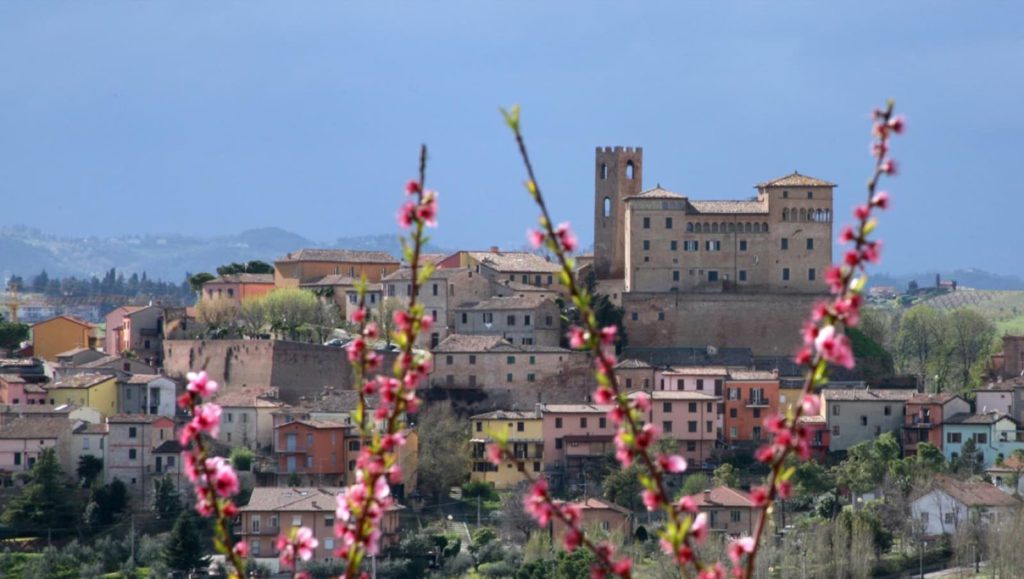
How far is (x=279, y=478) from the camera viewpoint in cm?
5031

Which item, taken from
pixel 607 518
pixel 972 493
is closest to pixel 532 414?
pixel 607 518

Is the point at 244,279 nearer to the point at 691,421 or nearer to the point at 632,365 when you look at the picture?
the point at 632,365

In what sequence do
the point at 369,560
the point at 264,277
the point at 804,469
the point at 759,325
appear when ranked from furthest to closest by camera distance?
1. the point at 264,277
2. the point at 759,325
3. the point at 804,469
4. the point at 369,560

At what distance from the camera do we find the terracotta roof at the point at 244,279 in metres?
66.3

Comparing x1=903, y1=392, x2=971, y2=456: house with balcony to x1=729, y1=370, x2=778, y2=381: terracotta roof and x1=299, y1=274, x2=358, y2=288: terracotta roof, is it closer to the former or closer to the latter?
x1=729, y1=370, x2=778, y2=381: terracotta roof

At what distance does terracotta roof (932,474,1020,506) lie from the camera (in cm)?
4753

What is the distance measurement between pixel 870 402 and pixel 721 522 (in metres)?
8.02

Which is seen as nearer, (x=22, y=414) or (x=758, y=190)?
(x=22, y=414)

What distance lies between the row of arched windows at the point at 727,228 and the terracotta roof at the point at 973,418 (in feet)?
28.2

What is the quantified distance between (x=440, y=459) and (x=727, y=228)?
13324mm

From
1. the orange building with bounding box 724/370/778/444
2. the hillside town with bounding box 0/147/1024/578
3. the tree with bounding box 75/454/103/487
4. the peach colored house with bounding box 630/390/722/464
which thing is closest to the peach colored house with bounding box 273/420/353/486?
the hillside town with bounding box 0/147/1024/578

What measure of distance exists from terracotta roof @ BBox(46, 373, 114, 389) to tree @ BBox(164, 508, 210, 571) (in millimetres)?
11121

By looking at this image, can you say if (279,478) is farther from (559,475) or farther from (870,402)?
(870,402)

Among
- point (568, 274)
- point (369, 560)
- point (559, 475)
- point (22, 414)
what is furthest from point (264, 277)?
point (568, 274)
